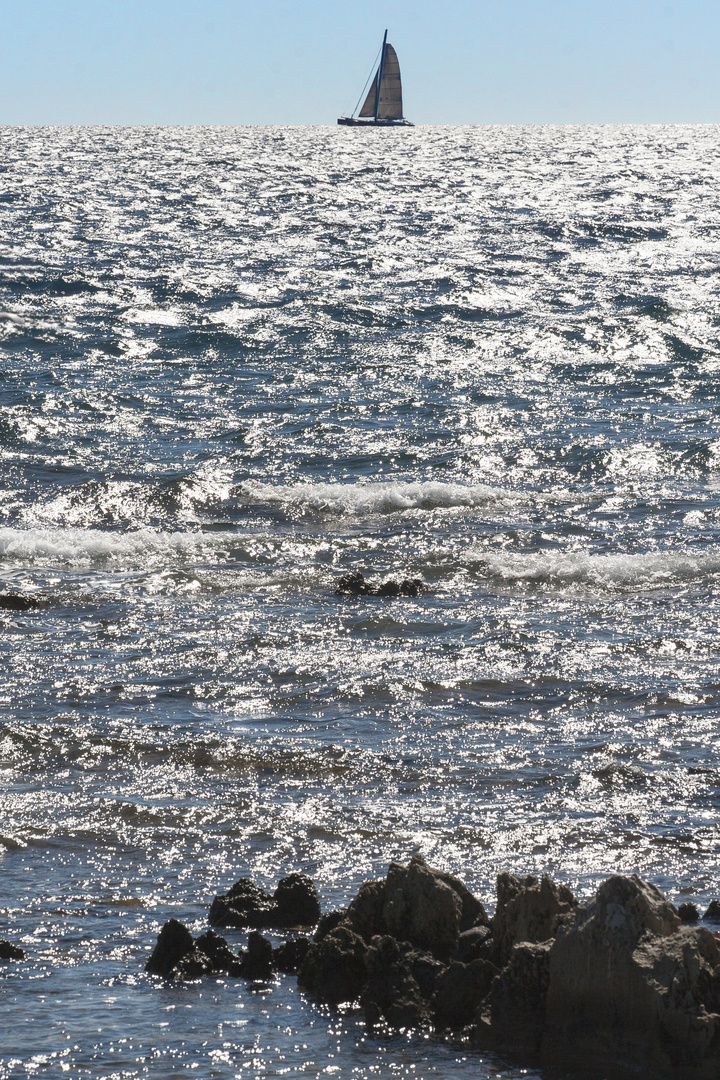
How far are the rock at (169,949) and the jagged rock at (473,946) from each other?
123 centimetres

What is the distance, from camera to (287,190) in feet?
212

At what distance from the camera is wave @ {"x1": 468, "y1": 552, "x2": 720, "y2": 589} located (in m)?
13.4

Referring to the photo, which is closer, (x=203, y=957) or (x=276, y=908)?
(x=203, y=957)

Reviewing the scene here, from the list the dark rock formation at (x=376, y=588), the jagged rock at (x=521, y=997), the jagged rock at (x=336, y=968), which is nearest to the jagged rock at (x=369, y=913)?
the jagged rock at (x=336, y=968)

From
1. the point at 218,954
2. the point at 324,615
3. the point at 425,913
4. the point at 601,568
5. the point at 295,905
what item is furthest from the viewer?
the point at 601,568

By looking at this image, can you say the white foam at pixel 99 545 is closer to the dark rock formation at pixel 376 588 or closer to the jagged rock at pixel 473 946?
the dark rock formation at pixel 376 588

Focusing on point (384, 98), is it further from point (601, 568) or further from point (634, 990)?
point (634, 990)

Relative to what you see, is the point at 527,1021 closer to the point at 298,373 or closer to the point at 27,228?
the point at 298,373

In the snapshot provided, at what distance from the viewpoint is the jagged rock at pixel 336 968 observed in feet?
17.9

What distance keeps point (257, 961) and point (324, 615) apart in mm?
6701

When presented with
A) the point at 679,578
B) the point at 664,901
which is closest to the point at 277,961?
the point at 664,901

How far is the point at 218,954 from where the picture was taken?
5746 mm

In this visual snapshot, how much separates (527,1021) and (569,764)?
3.50 m

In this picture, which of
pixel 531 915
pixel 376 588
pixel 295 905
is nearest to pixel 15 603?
pixel 376 588
